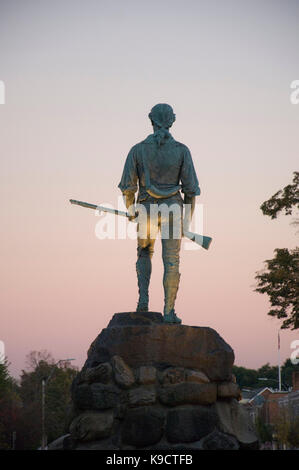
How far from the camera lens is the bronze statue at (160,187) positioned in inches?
469

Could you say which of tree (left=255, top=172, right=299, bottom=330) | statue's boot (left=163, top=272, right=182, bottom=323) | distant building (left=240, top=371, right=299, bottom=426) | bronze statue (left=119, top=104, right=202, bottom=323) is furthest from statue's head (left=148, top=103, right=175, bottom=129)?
distant building (left=240, top=371, right=299, bottom=426)

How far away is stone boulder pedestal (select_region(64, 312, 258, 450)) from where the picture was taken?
414 inches

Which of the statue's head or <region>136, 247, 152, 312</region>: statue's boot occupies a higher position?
the statue's head

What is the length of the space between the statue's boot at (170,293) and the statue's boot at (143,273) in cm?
31

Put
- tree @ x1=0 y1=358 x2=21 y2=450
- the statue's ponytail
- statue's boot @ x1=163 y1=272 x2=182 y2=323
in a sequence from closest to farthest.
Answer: statue's boot @ x1=163 y1=272 x2=182 y2=323 < the statue's ponytail < tree @ x1=0 y1=358 x2=21 y2=450

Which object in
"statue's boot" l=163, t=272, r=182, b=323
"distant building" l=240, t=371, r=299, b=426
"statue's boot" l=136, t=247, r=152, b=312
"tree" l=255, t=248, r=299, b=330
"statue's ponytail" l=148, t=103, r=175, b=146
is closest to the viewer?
"statue's boot" l=163, t=272, r=182, b=323

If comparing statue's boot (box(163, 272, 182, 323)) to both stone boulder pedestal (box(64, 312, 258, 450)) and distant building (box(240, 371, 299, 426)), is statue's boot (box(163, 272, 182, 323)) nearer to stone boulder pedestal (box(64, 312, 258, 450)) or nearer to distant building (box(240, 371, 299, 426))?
stone boulder pedestal (box(64, 312, 258, 450))

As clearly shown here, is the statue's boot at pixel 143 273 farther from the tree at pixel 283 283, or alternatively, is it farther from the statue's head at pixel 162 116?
the tree at pixel 283 283

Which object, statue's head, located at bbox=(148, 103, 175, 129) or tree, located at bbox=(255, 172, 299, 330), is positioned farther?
tree, located at bbox=(255, 172, 299, 330)

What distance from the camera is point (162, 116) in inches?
476

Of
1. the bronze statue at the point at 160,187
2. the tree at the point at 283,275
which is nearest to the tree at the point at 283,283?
the tree at the point at 283,275

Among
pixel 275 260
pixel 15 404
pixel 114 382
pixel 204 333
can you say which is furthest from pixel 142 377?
pixel 15 404

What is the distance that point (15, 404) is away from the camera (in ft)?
193

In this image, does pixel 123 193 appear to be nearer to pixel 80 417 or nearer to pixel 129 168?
pixel 129 168
